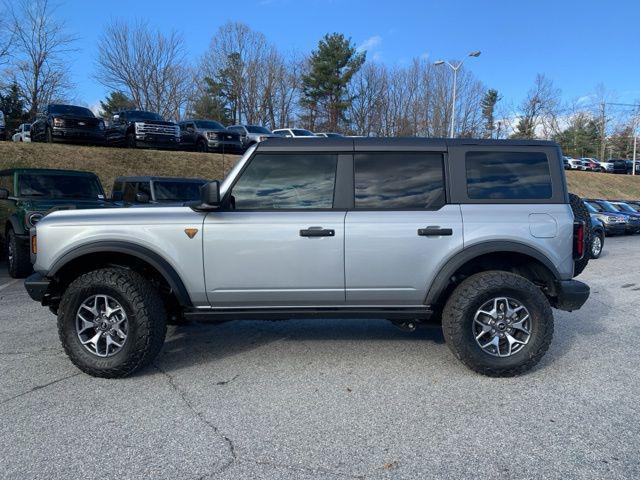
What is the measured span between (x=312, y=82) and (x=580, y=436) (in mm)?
48724

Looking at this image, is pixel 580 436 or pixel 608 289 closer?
pixel 580 436

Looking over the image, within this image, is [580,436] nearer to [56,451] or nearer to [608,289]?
[56,451]

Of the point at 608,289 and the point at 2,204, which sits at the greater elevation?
the point at 2,204

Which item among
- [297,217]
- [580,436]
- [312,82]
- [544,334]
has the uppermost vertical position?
[312,82]

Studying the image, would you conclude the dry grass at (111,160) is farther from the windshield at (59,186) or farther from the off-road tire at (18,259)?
the off-road tire at (18,259)

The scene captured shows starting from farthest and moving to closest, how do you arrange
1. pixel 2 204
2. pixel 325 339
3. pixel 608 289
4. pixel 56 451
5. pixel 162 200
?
pixel 2 204
pixel 162 200
pixel 608 289
pixel 325 339
pixel 56 451

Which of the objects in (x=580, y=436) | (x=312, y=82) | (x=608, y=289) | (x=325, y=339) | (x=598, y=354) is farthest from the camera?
(x=312, y=82)

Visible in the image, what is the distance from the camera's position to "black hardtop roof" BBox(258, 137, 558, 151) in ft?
13.9

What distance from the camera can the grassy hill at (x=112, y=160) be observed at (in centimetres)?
1705

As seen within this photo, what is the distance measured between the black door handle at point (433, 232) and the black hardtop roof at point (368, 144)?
73cm

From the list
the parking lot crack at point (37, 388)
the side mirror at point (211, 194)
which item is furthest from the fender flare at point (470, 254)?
the parking lot crack at point (37, 388)

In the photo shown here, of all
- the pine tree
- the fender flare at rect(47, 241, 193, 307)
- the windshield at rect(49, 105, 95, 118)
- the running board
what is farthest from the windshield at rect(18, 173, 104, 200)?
the pine tree

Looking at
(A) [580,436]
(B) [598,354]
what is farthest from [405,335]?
(A) [580,436]

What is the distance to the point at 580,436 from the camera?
10.5 feet
